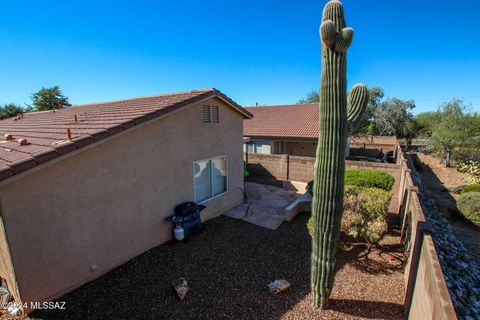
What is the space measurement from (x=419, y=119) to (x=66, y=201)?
4482 cm

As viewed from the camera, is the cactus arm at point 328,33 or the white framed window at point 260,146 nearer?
the cactus arm at point 328,33

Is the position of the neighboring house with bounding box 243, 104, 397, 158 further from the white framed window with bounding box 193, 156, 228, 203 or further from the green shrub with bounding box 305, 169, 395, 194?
the white framed window with bounding box 193, 156, 228, 203

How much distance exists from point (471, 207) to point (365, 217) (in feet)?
21.1

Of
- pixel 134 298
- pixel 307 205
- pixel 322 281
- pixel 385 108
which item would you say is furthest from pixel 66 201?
pixel 385 108

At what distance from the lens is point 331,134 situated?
4.06 meters

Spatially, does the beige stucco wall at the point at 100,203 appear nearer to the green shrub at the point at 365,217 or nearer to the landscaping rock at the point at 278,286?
the landscaping rock at the point at 278,286

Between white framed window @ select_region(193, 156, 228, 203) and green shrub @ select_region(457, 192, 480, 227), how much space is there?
9.73 m

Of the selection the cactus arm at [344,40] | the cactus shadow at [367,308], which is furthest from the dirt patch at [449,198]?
the cactus arm at [344,40]

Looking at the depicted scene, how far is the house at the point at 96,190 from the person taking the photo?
4.52 m

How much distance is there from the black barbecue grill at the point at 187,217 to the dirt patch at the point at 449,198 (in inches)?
334

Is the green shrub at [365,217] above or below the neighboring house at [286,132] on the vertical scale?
below

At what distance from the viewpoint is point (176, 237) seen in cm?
729

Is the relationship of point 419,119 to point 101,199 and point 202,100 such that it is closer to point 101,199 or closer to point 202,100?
point 202,100

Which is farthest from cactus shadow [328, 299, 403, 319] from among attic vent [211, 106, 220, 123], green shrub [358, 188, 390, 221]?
attic vent [211, 106, 220, 123]
